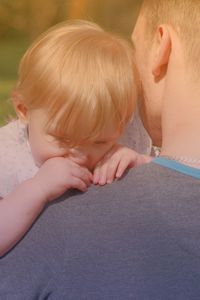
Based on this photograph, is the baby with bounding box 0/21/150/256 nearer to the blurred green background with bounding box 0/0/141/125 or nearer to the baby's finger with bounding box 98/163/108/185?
the baby's finger with bounding box 98/163/108/185

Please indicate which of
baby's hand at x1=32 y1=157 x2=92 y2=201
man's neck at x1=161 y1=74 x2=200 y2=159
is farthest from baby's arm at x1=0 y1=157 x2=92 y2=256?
man's neck at x1=161 y1=74 x2=200 y2=159

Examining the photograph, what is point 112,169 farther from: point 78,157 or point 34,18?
point 34,18

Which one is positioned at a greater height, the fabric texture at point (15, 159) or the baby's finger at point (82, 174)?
the baby's finger at point (82, 174)

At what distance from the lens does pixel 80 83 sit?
1.03 m

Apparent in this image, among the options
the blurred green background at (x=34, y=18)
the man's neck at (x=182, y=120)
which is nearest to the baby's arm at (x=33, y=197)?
the man's neck at (x=182, y=120)

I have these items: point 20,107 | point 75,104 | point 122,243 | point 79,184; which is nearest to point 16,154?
point 20,107

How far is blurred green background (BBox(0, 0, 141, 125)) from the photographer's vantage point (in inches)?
78.5

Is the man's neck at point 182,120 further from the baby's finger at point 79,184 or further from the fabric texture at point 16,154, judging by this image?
the fabric texture at point 16,154

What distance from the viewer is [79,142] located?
41.5 inches

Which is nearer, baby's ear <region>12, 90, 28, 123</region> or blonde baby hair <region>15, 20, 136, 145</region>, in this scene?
blonde baby hair <region>15, 20, 136, 145</region>

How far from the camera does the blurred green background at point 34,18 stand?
1994 millimetres

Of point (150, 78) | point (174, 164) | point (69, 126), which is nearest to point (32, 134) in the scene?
point (69, 126)

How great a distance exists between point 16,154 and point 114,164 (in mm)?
280

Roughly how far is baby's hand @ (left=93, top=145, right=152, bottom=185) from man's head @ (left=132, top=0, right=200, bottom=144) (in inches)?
3.4
